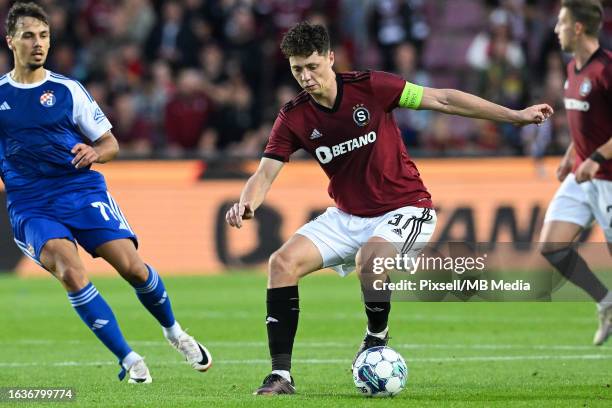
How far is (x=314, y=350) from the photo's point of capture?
399 inches

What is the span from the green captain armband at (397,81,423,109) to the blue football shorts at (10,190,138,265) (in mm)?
2062

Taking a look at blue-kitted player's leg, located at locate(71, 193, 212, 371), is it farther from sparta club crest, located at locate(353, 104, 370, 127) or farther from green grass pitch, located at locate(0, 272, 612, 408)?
sparta club crest, located at locate(353, 104, 370, 127)

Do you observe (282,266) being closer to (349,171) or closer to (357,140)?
(349,171)

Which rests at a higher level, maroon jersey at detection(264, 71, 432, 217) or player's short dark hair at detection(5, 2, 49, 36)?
player's short dark hair at detection(5, 2, 49, 36)

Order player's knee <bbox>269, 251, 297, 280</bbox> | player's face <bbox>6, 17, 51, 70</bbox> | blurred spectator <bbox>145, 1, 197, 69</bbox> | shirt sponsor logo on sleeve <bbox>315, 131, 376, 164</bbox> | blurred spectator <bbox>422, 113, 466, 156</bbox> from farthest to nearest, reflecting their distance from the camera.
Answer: blurred spectator <bbox>145, 1, 197, 69</bbox>, blurred spectator <bbox>422, 113, 466, 156</bbox>, player's face <bbox>6, 17, 51, 70</bbox>, shirt sponsor logo on sleeve <bbox>315, 131, 376, 164</bbox>, player's knee <bbox>269, 251, 297, 280</bbox>

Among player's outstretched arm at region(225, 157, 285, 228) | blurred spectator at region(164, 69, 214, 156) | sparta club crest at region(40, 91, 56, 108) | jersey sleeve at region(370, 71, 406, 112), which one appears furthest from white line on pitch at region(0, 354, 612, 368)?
blurred spectator at region(164, 69, 214, 156)

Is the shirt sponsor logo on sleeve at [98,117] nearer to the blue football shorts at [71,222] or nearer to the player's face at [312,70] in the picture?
the blue football shorts at [71,222]

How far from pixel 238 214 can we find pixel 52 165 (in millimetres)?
1434

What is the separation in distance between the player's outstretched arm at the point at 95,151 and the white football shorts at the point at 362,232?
1.36 m

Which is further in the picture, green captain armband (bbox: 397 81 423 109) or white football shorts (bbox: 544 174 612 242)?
white football shorts (bbox: 544 174 612 242)

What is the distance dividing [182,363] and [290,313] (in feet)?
6.79

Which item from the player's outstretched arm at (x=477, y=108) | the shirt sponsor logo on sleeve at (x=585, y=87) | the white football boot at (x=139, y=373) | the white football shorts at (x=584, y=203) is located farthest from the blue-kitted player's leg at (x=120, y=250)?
the shirt sponsor logo on sleeve at (x=585, y=87)

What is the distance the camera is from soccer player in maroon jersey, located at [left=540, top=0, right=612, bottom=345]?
9.74 m

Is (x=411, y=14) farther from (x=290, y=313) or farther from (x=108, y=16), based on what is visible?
(x=290, y=313)
